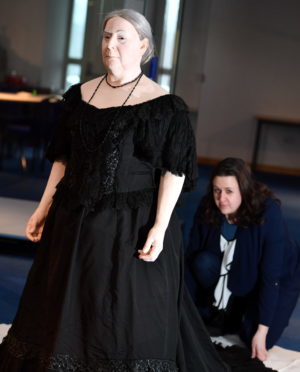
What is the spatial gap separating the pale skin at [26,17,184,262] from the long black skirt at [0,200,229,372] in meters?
0.07

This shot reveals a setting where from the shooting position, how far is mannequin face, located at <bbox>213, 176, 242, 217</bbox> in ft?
9.54

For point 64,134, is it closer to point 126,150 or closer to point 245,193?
point 126,150

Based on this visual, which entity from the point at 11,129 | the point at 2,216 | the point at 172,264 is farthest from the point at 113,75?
the point at 11,129

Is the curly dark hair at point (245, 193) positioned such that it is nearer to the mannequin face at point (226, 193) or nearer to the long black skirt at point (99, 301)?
the mannequin face at point (226, 193)

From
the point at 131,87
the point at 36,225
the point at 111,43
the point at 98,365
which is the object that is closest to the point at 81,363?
the point at 98,365

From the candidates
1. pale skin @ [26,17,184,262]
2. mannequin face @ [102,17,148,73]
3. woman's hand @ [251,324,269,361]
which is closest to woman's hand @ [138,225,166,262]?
pale skin @ [26,17,184,262]

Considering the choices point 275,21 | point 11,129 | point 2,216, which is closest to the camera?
point 2,216

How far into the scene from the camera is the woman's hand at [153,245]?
6.70ft

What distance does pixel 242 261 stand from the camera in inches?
118

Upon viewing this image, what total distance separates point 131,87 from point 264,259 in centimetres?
118

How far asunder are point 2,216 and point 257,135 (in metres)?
5.35

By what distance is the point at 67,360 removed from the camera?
2.07 meters

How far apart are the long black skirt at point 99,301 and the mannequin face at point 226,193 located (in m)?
0.81

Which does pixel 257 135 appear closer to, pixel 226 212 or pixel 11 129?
pixel 11 129
